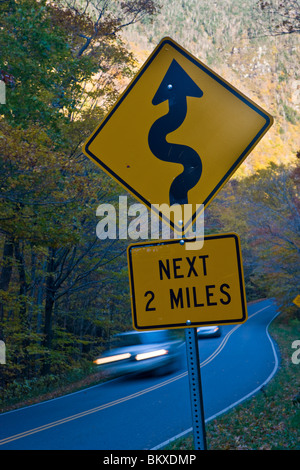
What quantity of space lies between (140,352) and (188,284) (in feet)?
45.5

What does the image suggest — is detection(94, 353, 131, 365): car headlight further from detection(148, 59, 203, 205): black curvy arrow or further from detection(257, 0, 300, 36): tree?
detection(148, 59, 203, 205): black curvy arrow

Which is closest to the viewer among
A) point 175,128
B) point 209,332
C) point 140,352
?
point 175,128

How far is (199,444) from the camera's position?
7.85ft

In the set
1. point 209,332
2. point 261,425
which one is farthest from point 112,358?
point 209,332

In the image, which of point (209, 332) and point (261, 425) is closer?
point (261, 425)

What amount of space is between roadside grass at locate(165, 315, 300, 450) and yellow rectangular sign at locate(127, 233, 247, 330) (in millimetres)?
6523

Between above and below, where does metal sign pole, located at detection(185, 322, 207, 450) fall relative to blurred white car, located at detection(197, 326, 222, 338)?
above

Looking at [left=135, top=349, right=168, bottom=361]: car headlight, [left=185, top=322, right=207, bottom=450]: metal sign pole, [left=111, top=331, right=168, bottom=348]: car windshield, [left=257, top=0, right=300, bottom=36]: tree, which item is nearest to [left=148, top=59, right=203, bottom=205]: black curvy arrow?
[left=185, top=322, right=207, bottom=450]: metal sign pole

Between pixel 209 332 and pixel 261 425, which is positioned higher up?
pixel 209 332

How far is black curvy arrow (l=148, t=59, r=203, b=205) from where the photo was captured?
9.00 ft

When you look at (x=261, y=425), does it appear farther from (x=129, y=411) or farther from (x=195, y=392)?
(x=195, y=392)

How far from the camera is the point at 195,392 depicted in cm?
246
